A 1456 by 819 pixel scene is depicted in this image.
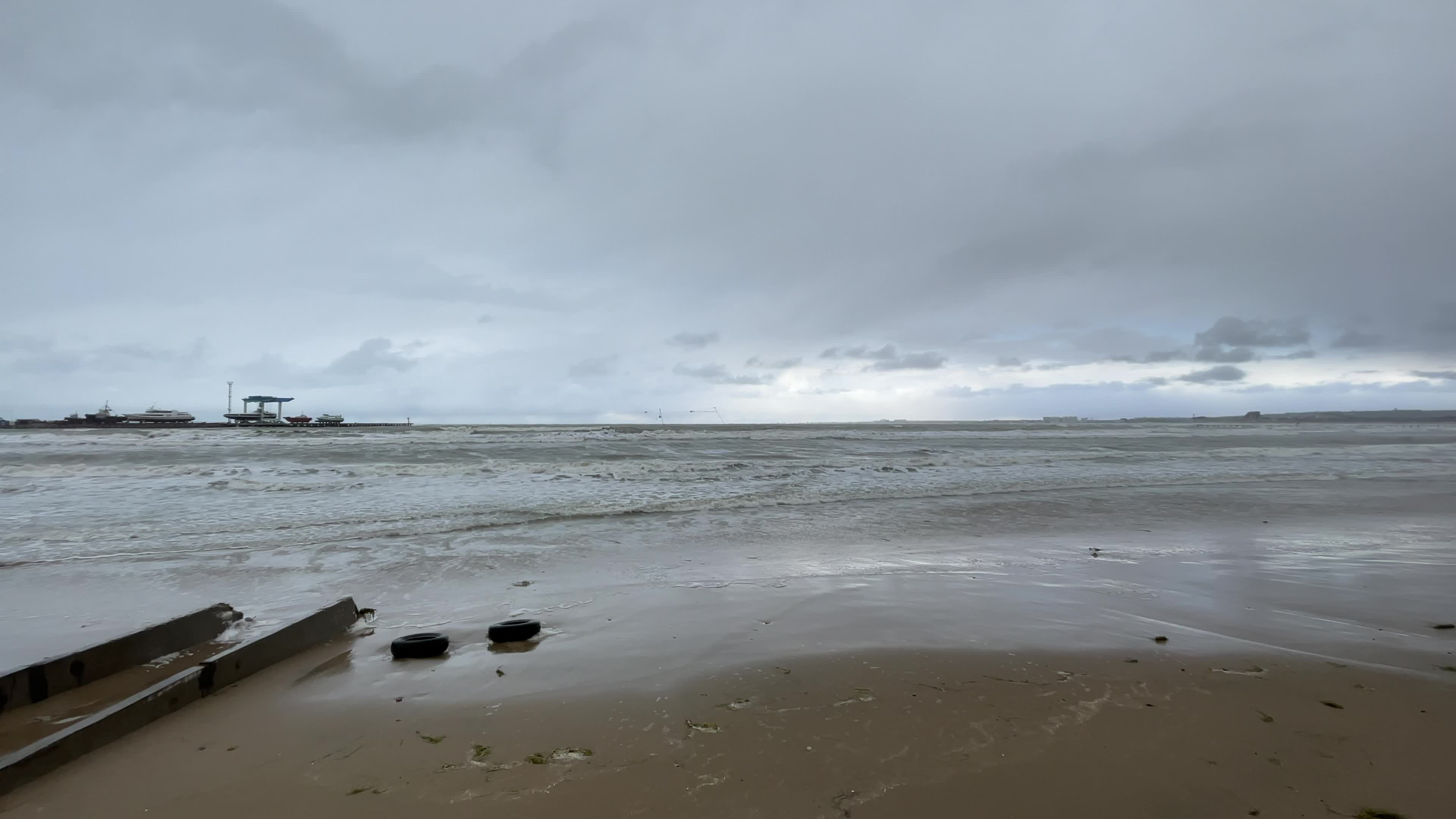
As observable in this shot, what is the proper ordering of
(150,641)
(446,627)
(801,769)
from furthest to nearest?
(446,627), (150,641), (801,769)

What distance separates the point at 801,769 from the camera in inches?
114

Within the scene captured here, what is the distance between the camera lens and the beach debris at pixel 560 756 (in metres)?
3.02

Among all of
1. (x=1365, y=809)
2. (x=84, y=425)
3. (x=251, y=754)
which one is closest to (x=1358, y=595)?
(x=1365, y=809)

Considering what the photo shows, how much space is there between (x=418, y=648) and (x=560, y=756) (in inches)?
81.6

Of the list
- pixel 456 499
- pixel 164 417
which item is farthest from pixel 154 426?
pixel 456 499

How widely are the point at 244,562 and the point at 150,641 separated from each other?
398cm

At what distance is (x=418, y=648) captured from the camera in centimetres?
456

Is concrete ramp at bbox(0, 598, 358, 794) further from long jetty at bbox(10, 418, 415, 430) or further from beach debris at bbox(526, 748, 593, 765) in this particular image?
long jetty at bbox(10, 418, 415, 430)

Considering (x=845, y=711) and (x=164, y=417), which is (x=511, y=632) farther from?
(x=164, y=417)

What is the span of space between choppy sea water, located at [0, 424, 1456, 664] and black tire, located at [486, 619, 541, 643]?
2174 millimetres

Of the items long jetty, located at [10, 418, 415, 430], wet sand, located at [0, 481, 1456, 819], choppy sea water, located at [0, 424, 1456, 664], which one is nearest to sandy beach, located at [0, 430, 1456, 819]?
wet sand, located at [0, 481, 1456, 819]

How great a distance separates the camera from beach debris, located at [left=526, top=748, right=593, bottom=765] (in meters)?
3.02

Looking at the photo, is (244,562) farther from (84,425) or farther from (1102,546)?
(84,425)

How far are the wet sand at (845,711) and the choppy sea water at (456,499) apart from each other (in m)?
2.24
